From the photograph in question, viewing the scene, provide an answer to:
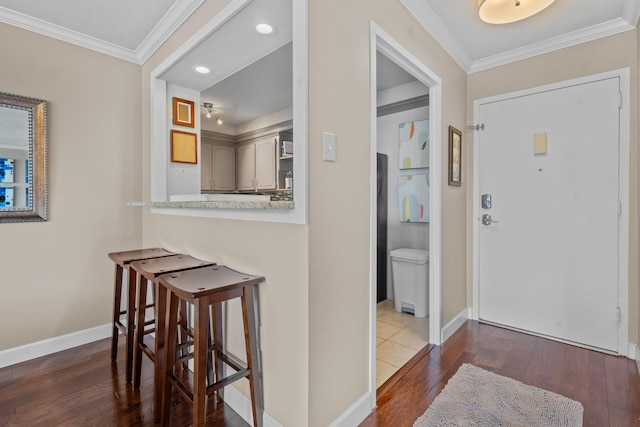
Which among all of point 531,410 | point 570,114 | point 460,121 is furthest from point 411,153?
point 531,410

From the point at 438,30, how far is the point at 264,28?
129cm

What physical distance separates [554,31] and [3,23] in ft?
12.6

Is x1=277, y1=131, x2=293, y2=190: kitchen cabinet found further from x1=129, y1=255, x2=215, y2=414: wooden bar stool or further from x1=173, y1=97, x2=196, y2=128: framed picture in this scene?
x1=129, y1=255, x2=215, y2=414: wooden bar stool

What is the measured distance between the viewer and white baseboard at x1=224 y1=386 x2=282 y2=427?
4.86ft

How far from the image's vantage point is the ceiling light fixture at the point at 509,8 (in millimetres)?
1657

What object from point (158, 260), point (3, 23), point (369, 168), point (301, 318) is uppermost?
point (3, 23)

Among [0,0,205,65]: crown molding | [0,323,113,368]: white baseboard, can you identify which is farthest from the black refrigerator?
[0,323,113,368]: white baseboard

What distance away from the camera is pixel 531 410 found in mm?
1650

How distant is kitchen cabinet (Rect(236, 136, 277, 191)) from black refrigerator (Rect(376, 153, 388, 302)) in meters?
1.82

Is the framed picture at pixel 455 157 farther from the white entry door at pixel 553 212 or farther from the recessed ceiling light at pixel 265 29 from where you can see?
the recessed ceiling light at pixel 265 29

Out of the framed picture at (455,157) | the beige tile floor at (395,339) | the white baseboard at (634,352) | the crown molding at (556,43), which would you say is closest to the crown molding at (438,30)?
the crown molding at (556,43)

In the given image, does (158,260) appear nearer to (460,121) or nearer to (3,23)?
(3,23)

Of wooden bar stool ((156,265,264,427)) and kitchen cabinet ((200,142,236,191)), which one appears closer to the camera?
wooden bar stool ((156,265,264,427))

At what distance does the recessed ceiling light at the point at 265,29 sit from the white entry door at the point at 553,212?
202 centimetres
